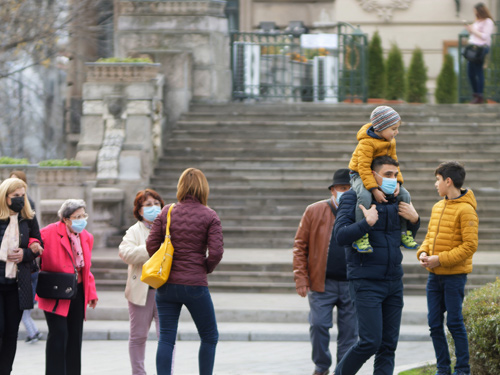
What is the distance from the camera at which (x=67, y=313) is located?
8.14 metres

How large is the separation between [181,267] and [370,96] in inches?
610

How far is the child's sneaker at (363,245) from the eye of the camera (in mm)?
6867

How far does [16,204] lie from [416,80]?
51.8 feet

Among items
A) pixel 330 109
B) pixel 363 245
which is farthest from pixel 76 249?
pixel 330 109

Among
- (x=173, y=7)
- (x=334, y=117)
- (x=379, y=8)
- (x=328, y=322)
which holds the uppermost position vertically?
(x=379, y=8)

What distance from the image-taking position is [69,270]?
26.9 ft

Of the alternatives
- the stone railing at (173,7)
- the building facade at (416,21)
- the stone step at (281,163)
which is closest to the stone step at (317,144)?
the stone step at (281,163)

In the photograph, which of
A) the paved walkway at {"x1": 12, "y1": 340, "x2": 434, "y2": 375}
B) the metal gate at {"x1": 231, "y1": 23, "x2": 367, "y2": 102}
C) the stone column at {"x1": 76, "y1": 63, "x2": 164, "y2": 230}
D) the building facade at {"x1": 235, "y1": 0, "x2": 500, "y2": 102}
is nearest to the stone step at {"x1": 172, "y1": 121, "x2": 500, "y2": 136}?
the stone column at {"x1": 76, "y1": 63, "x2": 164, "y2": 230}

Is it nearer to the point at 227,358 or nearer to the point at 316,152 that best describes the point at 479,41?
the point at 316,152

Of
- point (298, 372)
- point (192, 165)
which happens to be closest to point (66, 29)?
point (192, 165)

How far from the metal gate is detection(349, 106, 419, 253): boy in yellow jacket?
14.3 m

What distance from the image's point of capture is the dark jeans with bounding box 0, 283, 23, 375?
26.3 ft

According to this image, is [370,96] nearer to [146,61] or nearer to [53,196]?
[146,61]

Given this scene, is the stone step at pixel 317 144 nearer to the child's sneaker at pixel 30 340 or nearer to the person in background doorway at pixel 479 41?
the person in background doorway at pixel 479 41
